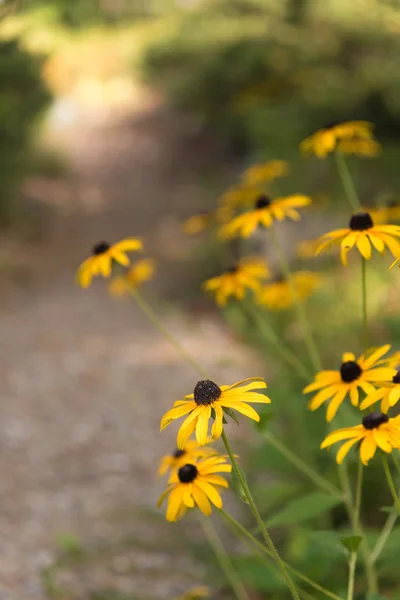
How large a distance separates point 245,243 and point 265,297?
445 cm

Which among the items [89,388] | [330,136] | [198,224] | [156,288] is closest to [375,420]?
[330,136]

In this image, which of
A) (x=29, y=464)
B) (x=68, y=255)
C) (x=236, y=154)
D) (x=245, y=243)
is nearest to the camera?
(x=29, y=464)

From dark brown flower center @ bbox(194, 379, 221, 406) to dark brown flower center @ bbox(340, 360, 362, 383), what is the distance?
0.32 metres

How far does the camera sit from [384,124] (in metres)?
5.87

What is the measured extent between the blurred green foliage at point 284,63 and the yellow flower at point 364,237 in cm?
409

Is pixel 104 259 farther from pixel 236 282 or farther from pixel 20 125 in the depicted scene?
pixel 20 125

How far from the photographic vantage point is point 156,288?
6828 mm

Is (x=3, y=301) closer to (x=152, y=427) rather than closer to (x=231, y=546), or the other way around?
(x=152, y=427)

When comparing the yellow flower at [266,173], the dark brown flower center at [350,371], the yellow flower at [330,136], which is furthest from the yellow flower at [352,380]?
the yellow flower at [266,173]

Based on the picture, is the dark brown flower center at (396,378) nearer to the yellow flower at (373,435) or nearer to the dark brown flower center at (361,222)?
the yellow flower at (373,435)

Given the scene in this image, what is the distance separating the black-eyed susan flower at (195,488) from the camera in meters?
1.33

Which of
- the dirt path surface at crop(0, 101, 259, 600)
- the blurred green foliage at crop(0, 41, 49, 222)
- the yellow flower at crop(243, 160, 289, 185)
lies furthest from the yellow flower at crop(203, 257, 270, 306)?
the blurred green foliage at crop(0, 41, 49, 222)

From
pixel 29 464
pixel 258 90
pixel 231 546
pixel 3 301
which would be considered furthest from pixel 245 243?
pixel 231 546

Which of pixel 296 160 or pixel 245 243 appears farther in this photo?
pixel 245 243
